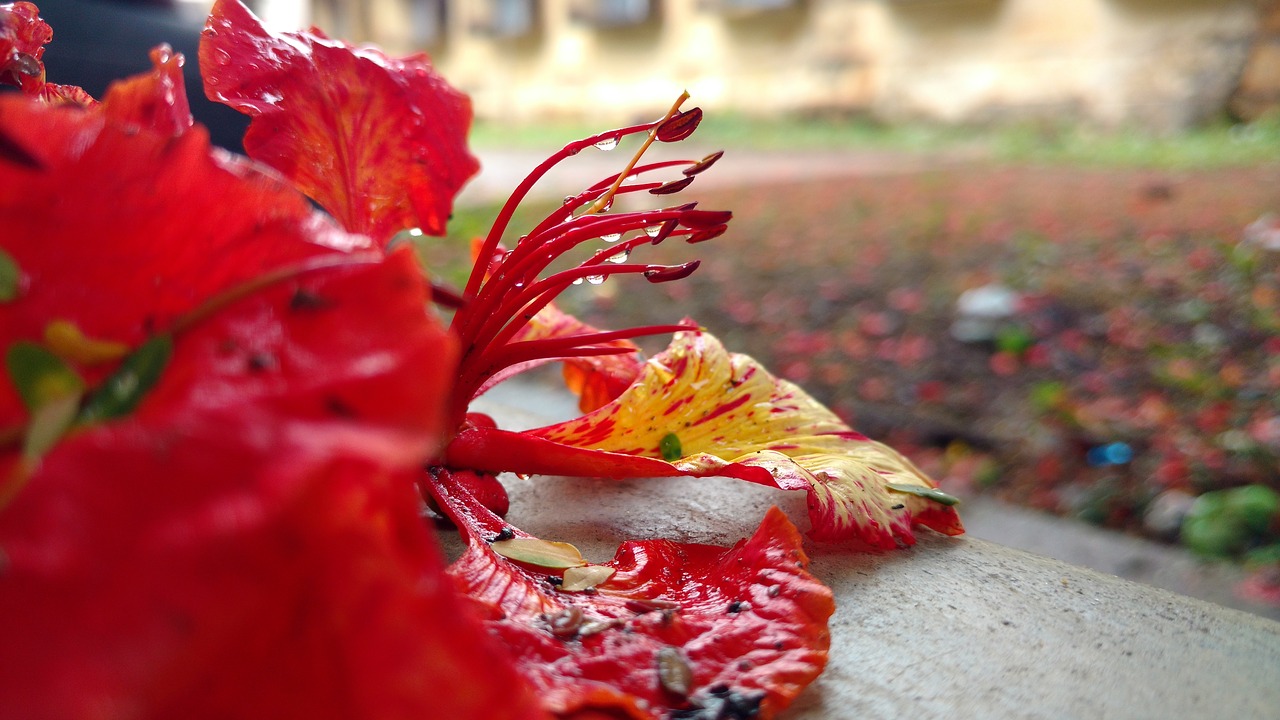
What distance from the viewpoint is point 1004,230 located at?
13.2 ft

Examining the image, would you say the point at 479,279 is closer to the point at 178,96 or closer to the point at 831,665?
the point at 178,96

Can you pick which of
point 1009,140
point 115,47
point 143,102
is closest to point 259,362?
point 143,102

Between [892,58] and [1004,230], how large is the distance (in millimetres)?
4758

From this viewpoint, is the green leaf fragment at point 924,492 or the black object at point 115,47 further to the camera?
the black object at point 115,47

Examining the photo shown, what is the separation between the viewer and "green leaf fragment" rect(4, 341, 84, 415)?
39 cm

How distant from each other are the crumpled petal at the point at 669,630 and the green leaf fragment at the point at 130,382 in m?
0.28

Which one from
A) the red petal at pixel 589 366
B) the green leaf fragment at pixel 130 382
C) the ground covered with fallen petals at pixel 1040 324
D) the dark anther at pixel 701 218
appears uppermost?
the green leaf fragment at pixel 130 382

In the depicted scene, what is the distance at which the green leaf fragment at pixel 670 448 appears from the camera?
879 mm

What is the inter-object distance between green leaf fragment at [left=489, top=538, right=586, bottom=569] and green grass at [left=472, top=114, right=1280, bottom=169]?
208 inches

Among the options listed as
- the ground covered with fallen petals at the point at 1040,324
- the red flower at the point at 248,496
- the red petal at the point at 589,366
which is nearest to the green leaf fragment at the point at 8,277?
the red flower at the point at 248,496

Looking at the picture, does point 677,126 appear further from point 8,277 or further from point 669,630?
point 8,277

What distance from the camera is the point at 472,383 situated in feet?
2.73

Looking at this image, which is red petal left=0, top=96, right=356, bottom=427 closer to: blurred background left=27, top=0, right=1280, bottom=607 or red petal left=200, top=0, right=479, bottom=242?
red petal left=200, top=0, right=479, bottom=242

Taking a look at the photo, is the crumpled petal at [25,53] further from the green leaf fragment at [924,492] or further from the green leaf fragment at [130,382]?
the green leaf fragment at [924,492]
